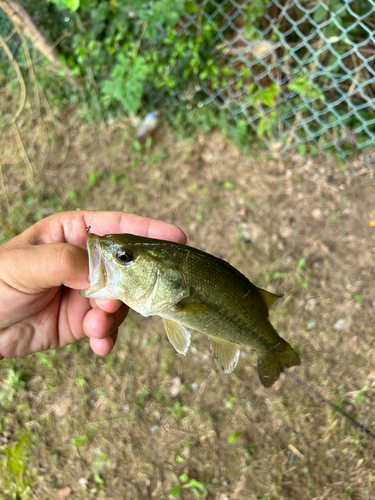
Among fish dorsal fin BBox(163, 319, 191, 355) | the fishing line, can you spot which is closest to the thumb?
fish dorsal fin BBox(163, 319, 191, 355)

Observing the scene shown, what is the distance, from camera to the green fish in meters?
1.83

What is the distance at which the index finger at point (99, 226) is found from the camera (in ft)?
7.81

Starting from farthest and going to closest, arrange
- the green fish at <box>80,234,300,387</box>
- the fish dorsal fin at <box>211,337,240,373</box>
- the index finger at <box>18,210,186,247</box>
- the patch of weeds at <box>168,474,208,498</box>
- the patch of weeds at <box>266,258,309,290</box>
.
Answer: the patch of weeds at <box>266,258,309,290</box>, the patch of weeds at <box>168,474,208,498</box>, the index finger at <box>18,210,186,247</box>, the fish dorsal fin at <box>211,337,240,373</box>, the green fish at <box>80,234,300,387</box>

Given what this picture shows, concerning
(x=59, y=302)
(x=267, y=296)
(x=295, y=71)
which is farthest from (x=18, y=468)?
(x=295, y=71)

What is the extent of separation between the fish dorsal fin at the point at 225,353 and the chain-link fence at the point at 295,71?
9.14 ft

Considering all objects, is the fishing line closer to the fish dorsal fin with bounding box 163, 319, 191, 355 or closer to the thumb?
the fish dorsal fin with bounding box 163, 319, 191, 355

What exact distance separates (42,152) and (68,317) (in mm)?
3154

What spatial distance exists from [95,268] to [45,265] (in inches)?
9.3

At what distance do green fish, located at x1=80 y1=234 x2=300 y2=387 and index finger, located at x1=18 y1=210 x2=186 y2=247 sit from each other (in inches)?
19.4

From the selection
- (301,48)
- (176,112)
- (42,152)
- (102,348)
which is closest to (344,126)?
(301,48)

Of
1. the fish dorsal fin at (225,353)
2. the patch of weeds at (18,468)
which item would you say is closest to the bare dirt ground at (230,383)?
the patch of weeds at (18,468)

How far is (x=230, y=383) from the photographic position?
315 cm

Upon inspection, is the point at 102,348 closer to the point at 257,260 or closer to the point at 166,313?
the point at 166,313

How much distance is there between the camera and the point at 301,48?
3.92 m
